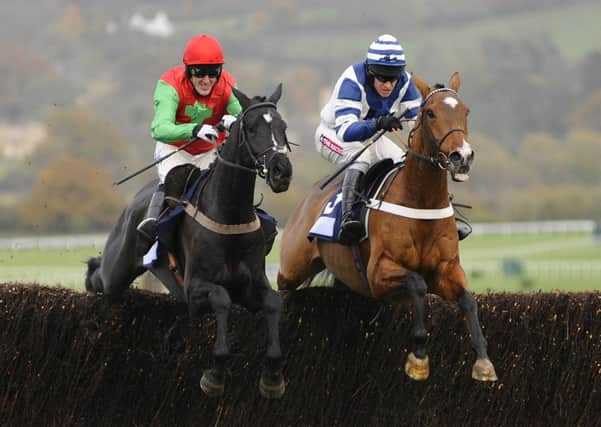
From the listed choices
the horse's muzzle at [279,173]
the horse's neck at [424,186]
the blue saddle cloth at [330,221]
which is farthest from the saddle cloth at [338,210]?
the horse's muzzle at [279,173]

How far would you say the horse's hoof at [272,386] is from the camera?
7.27 meters

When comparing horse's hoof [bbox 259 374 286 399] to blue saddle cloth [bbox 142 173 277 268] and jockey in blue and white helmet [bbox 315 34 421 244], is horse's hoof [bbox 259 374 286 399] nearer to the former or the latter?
blue saddle cloth [bbox 142 173 277 268]

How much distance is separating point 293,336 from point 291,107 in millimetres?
52592

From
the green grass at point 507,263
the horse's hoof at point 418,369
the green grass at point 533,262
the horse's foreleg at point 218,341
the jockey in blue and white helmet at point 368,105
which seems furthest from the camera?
the green grass at point 533,262

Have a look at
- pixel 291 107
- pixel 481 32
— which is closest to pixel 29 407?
pixel 291 107

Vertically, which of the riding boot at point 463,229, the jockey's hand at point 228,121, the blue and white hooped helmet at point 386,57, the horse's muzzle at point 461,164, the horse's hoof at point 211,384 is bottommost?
the horse's hoof at point 211,384

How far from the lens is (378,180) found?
8.33 metres

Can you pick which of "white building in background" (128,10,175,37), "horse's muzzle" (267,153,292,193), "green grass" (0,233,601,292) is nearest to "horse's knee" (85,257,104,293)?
"horse's muzzle" (267,153,292,193)

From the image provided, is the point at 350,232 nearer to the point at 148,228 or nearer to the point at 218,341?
the point at 148,228

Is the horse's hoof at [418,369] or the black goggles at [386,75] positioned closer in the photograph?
the horse's hoof at [418,369]

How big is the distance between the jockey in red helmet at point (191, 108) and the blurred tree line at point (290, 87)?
2823 cm

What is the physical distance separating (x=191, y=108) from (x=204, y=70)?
11.9 inches

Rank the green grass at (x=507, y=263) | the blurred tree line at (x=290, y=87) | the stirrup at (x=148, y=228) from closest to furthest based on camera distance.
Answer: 1. the stirrup at (x=148, y=228)
2. the green grass at (x=507, y=263)
3. the blurred tree line at (x=290, y=87)

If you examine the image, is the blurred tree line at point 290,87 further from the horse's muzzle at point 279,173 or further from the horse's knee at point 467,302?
the horse's muzzle at point 279,173
